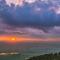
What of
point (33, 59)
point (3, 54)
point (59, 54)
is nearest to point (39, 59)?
point (33, 59)

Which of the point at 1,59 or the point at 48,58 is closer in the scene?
the point at 1,59

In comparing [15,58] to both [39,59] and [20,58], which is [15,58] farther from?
[39,59]

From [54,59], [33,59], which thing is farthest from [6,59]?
[54,59]

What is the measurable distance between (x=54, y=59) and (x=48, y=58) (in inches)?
77.3

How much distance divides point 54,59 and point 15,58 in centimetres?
1684

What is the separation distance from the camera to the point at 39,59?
9081 centimetres

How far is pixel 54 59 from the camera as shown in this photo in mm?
91000

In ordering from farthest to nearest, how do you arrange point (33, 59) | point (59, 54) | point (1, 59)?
1. point (59, 54)
2. point (33, 59)
3. point (1, 59)

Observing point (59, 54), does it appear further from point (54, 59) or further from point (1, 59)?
point (1, 59)

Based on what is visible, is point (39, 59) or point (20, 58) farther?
point (39, 59)

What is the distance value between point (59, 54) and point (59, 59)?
474 centimetres

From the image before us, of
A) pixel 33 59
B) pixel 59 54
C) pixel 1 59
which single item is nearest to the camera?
pixel 1 59

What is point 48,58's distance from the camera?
90.6 metres

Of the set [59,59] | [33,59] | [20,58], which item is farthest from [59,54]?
[20,58]
